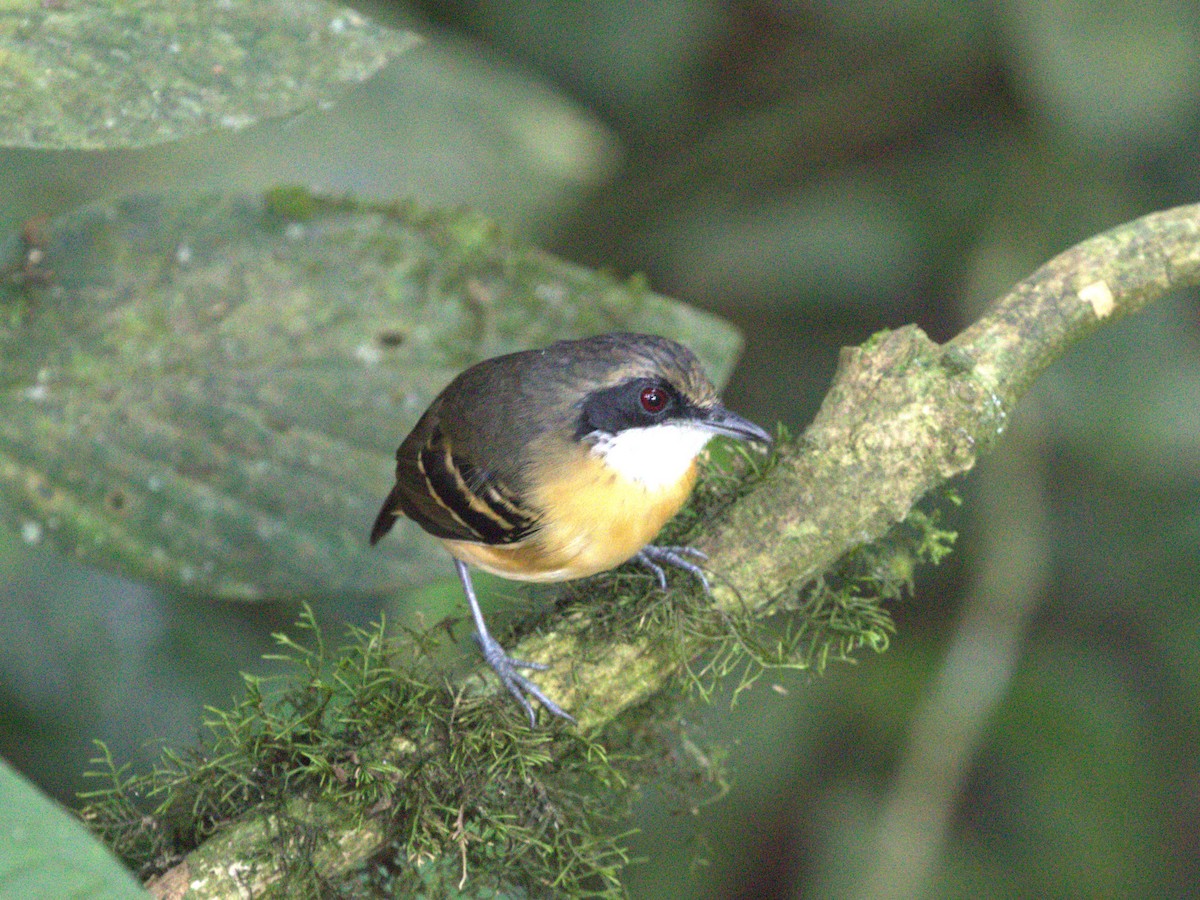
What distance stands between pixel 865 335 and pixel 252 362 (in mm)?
2364

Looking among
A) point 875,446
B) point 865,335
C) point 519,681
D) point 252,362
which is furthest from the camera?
point 865,335

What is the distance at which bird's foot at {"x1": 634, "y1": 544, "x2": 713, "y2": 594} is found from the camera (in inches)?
77.9

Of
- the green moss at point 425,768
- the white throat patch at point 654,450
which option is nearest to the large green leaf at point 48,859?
the green moss at point 425,768

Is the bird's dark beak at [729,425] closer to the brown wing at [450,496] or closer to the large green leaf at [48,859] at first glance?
the brown wing at [450,496]

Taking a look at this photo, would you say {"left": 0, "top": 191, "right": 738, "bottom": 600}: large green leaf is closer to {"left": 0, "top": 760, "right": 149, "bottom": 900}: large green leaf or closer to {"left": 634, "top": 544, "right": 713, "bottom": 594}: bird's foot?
{"left": 634, "top": 544, "right": 713, "bottom": 594}: bird's foot

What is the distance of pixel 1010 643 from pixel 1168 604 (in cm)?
52

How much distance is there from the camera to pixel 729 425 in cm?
222

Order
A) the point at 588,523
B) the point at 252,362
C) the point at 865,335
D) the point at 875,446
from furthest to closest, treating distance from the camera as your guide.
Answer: the point at 865,335
the point at 252,362
the point at 588,523
the point at 875,446

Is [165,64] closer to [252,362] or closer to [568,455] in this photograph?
[252,362]

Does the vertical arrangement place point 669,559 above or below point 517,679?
above

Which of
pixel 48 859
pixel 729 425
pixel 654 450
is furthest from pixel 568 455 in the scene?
pixel 48 859

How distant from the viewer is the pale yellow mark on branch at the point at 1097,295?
2.06 metres

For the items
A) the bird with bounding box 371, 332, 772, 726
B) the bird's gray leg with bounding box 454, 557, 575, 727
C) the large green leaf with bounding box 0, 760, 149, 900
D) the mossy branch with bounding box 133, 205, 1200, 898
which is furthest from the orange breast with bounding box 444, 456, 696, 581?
the large green leaf with bounding box 0, 760, 149, 900

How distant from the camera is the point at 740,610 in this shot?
6.45ft
